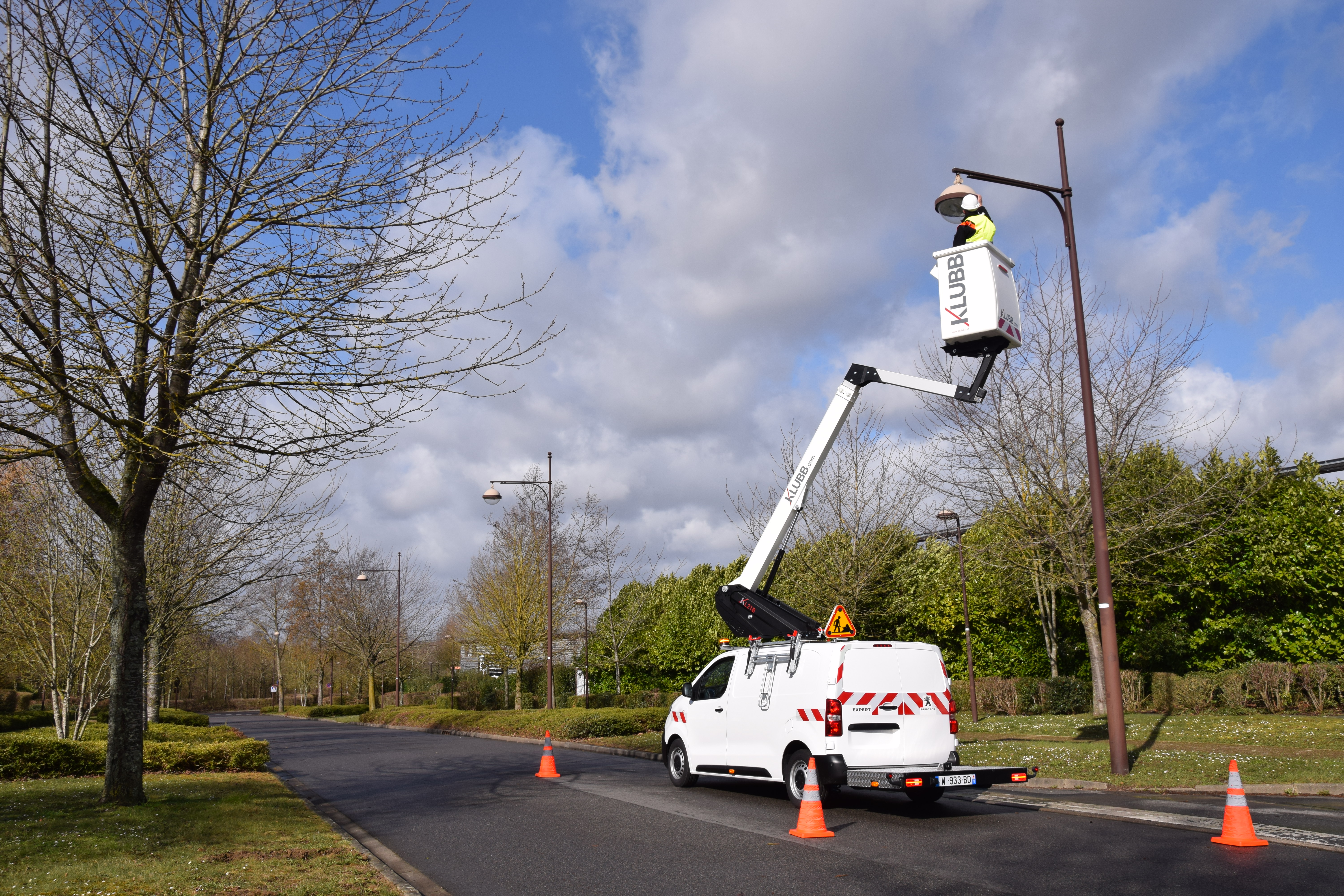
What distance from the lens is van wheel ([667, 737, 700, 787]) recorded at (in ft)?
41.1

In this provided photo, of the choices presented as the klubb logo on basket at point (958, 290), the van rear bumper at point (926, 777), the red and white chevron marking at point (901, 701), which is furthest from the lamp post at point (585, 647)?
the klubb logo on basket at point (958, 290)

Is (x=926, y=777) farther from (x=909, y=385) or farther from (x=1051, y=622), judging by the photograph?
(x=1051, y=622)

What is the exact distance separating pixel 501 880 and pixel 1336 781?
403 inches

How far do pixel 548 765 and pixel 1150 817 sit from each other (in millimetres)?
8814

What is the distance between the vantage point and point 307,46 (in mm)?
8703

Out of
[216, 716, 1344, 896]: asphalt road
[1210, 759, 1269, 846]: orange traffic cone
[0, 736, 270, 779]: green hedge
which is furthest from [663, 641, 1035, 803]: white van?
[0, 736, 270, 779]: green hedge

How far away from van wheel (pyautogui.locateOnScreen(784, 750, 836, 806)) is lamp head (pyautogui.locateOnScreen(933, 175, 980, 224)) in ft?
21.2

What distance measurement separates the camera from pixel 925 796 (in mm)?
10531

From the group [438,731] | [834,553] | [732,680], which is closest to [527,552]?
[438,731]

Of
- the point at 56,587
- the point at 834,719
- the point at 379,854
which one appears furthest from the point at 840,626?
the point at 56,587

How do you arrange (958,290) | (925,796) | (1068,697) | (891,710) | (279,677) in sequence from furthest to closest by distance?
(279,677) < (1068,697) < (925,796) < (958,290) < (891,710)

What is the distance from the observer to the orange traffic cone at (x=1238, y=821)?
24.6ft

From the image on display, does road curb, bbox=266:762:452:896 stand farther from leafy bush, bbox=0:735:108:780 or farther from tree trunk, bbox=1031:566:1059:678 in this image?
tree trunk, bbox=1031:566:1059:678

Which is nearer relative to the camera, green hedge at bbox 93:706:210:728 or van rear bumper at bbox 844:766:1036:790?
van rear bumper at bbox 844:766:1036:790
